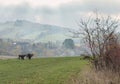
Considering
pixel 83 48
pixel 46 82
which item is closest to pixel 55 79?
pixel 46 82

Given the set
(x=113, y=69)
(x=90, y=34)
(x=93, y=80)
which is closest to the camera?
(x=93, y=80)

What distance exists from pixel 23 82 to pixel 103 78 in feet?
27.4

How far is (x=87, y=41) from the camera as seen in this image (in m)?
32.6

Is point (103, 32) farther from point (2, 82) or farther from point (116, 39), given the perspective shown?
point (2, 82)

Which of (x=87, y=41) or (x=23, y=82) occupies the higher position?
(x=87, y=41)

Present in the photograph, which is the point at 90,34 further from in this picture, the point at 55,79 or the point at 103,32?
the point at 55,79

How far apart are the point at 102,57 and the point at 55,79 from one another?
17.1ft

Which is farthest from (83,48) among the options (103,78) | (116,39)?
(103,78)

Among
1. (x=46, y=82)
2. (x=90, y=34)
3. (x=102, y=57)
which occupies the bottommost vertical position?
(x=46, y=82)

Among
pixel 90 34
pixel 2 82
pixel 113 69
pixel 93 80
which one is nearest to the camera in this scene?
pixel 93 80

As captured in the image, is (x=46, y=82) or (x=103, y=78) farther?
(x=46, y=82)

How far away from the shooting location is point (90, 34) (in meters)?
32.3

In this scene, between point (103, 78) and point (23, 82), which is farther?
point (23, 82)

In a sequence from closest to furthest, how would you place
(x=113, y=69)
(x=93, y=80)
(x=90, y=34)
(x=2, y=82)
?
(x=93, y=80)
(x=113, y=69)
(x=2, y=82)
(x=90, y=34)
